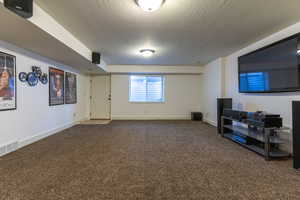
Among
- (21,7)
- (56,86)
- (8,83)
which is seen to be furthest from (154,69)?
(21,7)

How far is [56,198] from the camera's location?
164 centimetres

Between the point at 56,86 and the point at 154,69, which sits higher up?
the point at 154,69

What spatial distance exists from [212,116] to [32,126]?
5.44 meters

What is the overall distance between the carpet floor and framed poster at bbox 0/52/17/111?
91 cm

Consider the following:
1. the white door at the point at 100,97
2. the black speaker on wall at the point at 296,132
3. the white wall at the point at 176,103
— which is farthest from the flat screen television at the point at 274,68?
the white door at the point at 100,97

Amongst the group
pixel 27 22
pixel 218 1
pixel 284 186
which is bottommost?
pixel 284 186

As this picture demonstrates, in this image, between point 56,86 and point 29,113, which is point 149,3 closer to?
point 29,113

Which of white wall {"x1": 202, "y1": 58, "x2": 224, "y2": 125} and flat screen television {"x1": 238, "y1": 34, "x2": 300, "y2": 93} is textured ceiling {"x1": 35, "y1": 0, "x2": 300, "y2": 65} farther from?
white wall {"x1": 202, "y1": 58, "x2": 224, "y2": 125}

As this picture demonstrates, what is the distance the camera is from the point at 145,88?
713 cm

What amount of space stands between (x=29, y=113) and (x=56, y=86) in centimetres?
126

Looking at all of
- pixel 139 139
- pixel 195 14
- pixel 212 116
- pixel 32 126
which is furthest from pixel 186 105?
pixel 32 126

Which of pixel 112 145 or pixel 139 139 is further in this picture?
pixel 139 139

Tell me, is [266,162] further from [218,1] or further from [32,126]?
[32,126]

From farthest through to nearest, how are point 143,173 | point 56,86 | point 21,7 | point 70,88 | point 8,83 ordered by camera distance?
1. point 70,88
2. point 56,86
3. point 8,83
4. point 143,173
5. point 21,7
